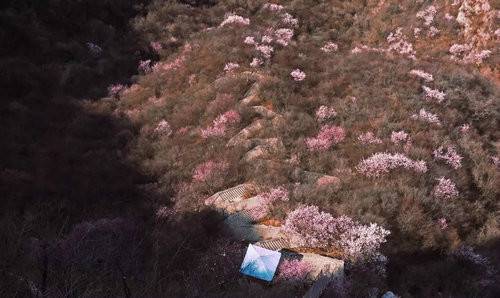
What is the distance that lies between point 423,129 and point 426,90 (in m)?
2.64

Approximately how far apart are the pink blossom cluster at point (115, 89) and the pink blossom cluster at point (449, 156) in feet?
36.5

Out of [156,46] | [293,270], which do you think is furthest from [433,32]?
[293,270]

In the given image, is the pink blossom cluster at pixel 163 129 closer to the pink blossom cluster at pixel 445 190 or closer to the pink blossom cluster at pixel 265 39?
the pink blossom cluster at pixel 265 39

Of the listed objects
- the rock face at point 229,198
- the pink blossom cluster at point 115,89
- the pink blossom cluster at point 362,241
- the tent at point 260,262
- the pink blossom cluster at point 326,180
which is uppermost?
the tent at point 260,262

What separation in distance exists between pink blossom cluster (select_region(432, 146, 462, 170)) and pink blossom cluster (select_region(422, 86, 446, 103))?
275 centimetres

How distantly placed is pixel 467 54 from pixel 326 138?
1110cm

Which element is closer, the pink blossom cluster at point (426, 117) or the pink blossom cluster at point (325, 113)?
the pink blossom cluster at point (426, 117)

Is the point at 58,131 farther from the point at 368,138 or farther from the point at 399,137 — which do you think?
the point at 399,137

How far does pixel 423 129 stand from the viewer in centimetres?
1392

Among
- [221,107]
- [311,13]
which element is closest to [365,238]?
[221,107]

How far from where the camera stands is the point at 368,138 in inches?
520

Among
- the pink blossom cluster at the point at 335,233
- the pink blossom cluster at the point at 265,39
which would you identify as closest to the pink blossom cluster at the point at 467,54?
the pink blossom cluster at the point at 265,39

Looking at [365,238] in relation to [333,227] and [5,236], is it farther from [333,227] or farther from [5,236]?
[5,236]

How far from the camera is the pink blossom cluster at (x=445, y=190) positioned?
455 inches
